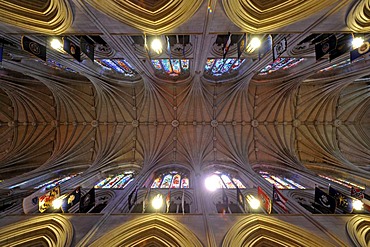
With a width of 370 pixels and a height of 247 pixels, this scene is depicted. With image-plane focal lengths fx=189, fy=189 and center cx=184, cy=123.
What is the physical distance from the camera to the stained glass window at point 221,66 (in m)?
12.9

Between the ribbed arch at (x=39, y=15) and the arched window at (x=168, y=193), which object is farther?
the arched window at (x=168, y=193)

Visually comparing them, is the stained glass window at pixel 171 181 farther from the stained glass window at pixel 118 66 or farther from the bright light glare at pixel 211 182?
the stained glass window at pixel 118 66

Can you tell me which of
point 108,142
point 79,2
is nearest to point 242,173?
point 108,142

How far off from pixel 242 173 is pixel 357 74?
29.2 ft

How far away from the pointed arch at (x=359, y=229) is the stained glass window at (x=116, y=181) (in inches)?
425

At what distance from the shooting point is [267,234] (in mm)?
6629

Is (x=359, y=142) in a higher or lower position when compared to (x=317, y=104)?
lower

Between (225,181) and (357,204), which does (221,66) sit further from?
(357,204)

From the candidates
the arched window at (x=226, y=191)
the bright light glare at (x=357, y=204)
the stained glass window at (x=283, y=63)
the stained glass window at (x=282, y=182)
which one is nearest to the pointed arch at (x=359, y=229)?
the bright light glare at (x=357, y=204)

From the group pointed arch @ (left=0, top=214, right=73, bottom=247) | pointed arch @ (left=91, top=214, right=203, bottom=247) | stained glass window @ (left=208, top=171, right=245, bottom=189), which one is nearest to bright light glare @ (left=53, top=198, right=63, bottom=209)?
pointed arch @ (left=0, top=214, right=73, bottom=247)

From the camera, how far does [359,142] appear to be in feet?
47.1

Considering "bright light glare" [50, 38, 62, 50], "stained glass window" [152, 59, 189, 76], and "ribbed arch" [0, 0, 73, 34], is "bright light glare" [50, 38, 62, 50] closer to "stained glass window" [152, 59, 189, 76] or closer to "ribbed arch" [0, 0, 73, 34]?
"ribbed arch" [0, 0, 73, 34]

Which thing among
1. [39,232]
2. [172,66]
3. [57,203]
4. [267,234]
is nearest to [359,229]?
[267,234]

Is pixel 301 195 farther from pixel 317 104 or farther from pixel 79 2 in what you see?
pixel 79 2
